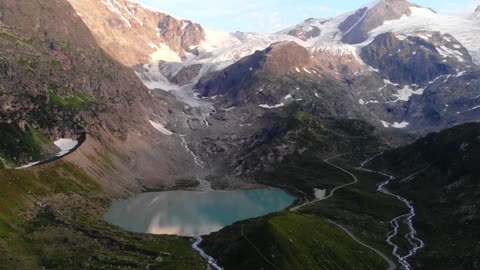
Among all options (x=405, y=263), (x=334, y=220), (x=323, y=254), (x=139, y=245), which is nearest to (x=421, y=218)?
(x=334, y=220)

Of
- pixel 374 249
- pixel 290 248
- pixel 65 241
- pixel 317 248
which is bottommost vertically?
pixel 374 249

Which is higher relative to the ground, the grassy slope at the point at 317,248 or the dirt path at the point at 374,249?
the grassy slope at the point at 317,248

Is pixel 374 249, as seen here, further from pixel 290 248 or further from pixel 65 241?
pixel 65 241

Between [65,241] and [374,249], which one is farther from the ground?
[65,241]

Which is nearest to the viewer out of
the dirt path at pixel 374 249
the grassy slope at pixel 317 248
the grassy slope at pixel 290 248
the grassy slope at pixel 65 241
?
the grassy slope at pixel 65 241

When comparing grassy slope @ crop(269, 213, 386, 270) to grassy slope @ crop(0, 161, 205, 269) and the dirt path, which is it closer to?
the dirt path

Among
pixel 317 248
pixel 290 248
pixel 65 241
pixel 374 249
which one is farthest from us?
pixel 374 249

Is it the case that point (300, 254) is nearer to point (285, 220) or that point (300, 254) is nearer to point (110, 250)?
point (285, 220)

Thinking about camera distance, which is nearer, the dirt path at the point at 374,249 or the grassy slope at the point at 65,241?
the grassy slope at the point at 65,241

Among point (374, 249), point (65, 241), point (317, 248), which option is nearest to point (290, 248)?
point (317, 248)

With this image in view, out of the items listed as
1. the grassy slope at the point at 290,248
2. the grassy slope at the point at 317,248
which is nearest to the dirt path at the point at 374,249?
the grassy slope at the point at 317,248

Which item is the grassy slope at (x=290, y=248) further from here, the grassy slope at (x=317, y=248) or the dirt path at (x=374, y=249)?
the dirt path at (x=374, y=249)
